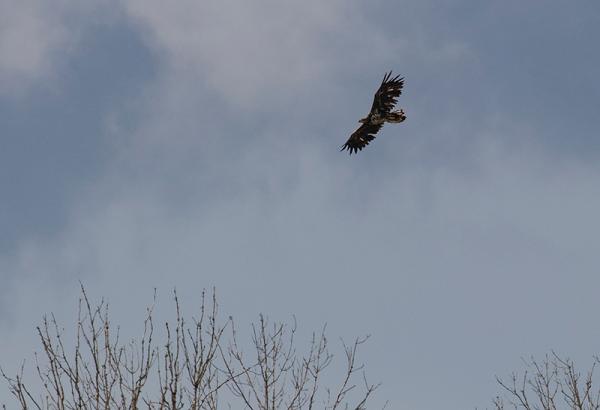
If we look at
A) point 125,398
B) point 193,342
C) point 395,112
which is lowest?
point 125,398

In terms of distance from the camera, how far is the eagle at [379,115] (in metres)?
14.1

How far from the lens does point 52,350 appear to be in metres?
7.62

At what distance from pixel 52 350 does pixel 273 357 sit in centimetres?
353

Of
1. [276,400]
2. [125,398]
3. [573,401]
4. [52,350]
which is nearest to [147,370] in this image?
[125,398]

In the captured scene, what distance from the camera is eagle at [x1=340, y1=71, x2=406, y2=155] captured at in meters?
14.1

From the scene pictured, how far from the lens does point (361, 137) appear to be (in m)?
15.3

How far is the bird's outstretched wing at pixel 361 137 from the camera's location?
1518cm

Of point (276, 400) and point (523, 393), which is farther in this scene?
point (523, 393)

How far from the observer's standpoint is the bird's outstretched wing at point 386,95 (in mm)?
14055

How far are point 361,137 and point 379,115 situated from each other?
78 cm

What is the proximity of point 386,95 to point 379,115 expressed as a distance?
0.55 meters

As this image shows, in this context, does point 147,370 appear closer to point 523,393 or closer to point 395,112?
point 395,112

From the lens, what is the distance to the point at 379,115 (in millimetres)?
14711

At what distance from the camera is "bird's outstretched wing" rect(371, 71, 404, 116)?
14055 millimetres
